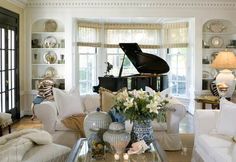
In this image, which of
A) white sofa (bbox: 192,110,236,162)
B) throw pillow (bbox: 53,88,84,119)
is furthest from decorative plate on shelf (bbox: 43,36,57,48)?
white sofa (bbox: 192,110,236,162)

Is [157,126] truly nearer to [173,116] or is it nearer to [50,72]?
[173,116]

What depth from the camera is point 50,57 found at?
828cm

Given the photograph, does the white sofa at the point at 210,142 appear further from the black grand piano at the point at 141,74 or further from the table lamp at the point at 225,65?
the black grand piano at the point at 141,74

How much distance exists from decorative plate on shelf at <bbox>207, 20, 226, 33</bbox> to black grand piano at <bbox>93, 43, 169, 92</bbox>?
1.73m

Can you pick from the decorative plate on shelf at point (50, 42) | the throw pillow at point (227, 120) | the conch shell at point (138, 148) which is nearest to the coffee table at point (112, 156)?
the conch shell at point (138, 148)

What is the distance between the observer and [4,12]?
665 cm

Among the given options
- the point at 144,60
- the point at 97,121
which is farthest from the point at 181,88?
the point at 97,121

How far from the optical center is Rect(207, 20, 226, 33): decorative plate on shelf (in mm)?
8312

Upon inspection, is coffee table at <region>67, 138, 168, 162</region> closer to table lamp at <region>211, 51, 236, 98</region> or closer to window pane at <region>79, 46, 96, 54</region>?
table lamp at <region>211, 51, 236, 98</region>

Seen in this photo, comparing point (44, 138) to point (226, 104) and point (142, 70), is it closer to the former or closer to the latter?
point (226, 104)

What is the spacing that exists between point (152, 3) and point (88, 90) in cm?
325

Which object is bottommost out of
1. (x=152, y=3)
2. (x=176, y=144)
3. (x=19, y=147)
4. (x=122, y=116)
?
(x=176, y=144)

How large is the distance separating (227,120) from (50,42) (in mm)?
5592

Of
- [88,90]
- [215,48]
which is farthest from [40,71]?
[215,48]
